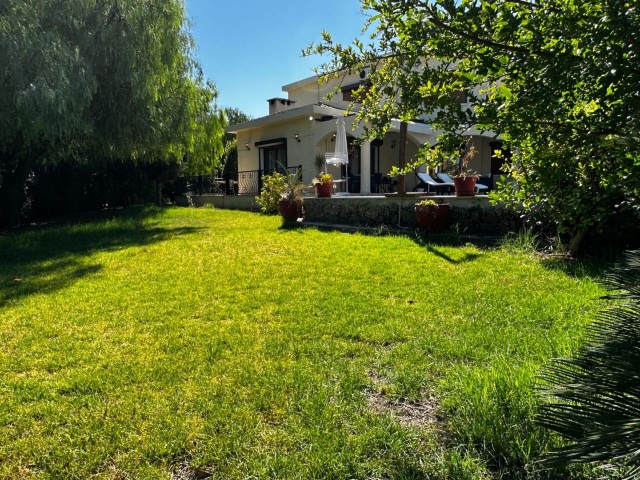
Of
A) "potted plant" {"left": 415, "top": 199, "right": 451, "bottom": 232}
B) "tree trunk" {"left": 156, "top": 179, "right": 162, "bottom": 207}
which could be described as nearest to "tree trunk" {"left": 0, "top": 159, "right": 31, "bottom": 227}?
"tree trunk" {"left": 156, "top": 179, "right": 162, "bottom": 207}

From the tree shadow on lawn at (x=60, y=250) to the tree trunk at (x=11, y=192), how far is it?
8.60 feet

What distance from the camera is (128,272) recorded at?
5852 mm

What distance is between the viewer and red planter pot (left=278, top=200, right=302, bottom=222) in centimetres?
1056

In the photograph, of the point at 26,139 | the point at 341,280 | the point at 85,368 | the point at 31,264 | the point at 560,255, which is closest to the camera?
the point at 85,368

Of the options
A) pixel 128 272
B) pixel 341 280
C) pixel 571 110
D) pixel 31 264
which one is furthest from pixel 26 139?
pixel 571 110

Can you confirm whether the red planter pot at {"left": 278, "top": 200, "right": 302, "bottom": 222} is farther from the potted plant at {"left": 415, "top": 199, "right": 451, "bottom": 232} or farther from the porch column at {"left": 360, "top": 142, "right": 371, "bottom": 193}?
the porch column at {"left": 360, "top": 142, "right": 371, "bottom": 193}

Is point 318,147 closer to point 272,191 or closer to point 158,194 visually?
point 272,191

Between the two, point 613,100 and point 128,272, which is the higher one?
point 613,100

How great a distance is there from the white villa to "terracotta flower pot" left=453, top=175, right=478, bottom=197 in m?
5.92

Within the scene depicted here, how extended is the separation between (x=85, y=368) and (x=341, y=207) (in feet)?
26.0

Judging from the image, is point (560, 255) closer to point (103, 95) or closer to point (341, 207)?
point (341, 207)

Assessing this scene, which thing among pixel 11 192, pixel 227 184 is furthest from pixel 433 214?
pixel 227 184

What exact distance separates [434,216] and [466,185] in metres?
Answer: 0.91

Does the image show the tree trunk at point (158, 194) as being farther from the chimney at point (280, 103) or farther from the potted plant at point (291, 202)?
the potted plant at point (291, 202)
